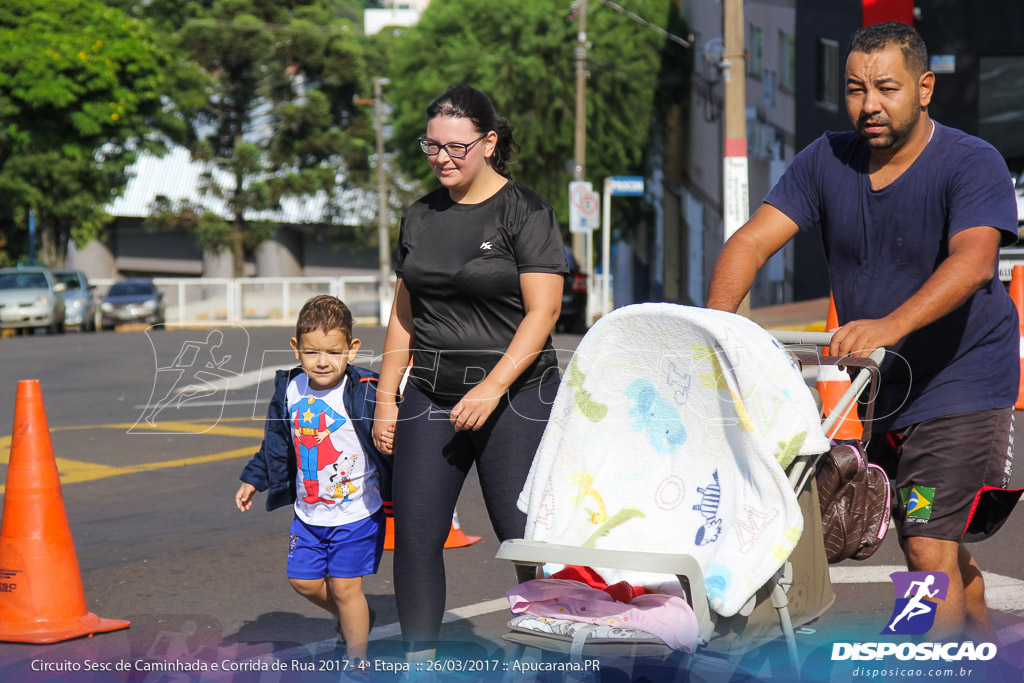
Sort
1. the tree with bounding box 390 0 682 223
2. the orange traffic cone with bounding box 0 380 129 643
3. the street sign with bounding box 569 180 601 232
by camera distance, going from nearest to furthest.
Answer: the orange traffic cone with bounding box 0 380 129 643 → the street sign with bounding box 569 180 601 232 → the tree with bounding box 390 0 682 223

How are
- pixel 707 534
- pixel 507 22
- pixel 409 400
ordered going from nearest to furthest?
pixel 707 534 < pixel 409 400 < pixel 507 22

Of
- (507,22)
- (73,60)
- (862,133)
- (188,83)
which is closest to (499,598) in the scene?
(862,133)

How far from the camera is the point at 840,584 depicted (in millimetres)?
5738

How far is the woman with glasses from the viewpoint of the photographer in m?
4.11

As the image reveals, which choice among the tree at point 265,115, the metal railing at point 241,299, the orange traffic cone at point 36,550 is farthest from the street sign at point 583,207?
the orange traffic cone at point 36,550

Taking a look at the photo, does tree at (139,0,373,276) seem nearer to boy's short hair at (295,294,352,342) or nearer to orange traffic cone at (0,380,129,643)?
orange traffic cone at (0,380,129,643)

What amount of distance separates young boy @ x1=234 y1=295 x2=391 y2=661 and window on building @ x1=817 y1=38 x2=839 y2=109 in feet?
65.9

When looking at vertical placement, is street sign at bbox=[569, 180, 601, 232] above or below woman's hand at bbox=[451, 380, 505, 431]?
above

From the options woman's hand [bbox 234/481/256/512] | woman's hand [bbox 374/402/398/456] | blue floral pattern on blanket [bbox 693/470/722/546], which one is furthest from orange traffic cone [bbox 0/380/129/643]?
blue floral pattern on blanket [bbox 693/470/722/546]

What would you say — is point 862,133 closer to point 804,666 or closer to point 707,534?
point 707,534

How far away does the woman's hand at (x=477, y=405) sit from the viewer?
4.00 m

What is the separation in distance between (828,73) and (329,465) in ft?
69.9

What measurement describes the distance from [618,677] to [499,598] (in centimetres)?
204

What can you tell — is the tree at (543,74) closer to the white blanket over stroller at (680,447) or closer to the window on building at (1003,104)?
the window on building at (1003,104)
